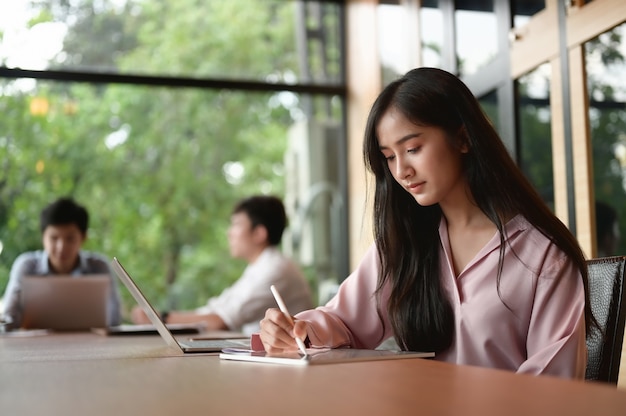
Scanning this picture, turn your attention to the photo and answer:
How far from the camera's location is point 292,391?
969 mm

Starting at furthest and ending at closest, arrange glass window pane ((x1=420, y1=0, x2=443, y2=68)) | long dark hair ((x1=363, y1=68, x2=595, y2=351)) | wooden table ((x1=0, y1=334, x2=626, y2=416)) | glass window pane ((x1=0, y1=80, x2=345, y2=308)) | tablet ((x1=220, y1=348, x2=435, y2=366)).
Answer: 1. glass window pane ((x1=0, y1=80, x2=345, y2=308))
2. glass window pane ((x1=420, y1=0, x2=443, y2=68))
3. long dark hair ((x1=363, y1=68, x2=595, y2=351))
4. tablet ((x1=220, y1=348, x2=435, y2=366))
5. wooden table ((x1=0, y1=334, x2=626, y2=416))

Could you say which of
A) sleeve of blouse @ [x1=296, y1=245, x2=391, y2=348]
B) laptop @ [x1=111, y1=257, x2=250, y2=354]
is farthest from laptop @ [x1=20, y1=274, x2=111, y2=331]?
sleeve of blouse @ [x1=296, y1=245, x2=391, y2=348]

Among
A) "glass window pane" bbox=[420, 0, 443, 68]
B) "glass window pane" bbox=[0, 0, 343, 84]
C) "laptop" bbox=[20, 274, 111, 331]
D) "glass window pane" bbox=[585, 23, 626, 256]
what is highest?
"glass window pane" bbox=[0, 0, 343, 84]

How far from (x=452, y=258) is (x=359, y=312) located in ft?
0.79

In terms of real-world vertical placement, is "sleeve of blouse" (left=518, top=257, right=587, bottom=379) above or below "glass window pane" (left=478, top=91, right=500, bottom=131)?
below

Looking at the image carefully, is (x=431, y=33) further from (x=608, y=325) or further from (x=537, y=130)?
(x=608, y=325)

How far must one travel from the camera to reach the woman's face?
165 centimetres

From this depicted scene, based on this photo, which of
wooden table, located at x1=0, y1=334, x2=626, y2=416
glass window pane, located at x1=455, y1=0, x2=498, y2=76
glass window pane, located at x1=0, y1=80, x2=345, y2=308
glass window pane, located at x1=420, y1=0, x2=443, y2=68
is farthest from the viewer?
glass window pane, located at x1=0, y1=80, x2=345, y2=308

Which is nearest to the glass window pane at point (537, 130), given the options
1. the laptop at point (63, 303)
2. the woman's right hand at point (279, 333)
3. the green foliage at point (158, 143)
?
the laptop at point (63, 303)

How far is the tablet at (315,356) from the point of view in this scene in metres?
1.29

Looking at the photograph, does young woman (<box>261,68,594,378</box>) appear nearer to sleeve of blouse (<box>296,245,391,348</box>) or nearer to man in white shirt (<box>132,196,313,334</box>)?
sleeve of blouse (<box>296,245,391,348</box>)

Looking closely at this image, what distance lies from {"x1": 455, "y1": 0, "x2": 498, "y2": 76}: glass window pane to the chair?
2241mm

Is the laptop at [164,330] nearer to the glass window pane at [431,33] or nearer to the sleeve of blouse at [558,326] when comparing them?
the sleeve of blouse at [558,326]

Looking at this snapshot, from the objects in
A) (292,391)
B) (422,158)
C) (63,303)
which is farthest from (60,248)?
(292,391)
